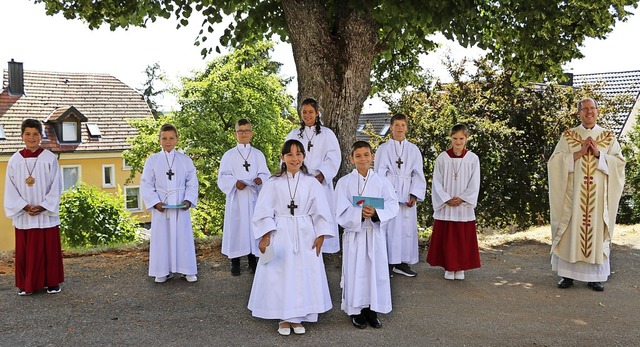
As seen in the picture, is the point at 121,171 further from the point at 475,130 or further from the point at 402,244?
the point at 402,244

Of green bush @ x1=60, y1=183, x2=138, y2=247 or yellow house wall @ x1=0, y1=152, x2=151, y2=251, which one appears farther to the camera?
yellow house wall @ x1=0, y1=152, x2=151, y2=251

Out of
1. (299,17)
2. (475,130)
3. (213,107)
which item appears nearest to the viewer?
(299,17)

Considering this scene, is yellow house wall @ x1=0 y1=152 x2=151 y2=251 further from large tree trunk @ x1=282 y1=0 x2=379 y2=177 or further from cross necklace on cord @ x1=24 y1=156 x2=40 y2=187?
cross necklace on cord @ x1=24 y1=156 x2=40 y2=187

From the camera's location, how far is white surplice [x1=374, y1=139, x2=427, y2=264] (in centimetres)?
833

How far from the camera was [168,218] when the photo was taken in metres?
8.12

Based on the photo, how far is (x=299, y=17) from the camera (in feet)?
28.6

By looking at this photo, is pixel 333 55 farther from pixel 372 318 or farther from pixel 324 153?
pixel 372 318

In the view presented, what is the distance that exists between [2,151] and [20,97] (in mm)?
5111

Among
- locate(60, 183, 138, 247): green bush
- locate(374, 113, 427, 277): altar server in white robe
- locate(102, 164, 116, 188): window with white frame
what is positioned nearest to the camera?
locate(374, 113, 427, 277): altar server in white robe

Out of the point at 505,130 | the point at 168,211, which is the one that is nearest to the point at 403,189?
the point at 168,211

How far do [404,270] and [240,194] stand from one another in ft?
8.18

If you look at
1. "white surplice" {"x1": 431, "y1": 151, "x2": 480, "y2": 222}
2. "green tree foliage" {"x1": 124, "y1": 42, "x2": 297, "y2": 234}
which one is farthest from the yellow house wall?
"white surplice" {"x1": 431, "y1": 151, "x2": 480, "y2": 222}

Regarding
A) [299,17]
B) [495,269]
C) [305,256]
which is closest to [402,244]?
[495,269]

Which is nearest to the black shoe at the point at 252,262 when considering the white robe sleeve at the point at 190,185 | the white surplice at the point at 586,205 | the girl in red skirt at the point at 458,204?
the white robe sleeve at the point at 190,185
